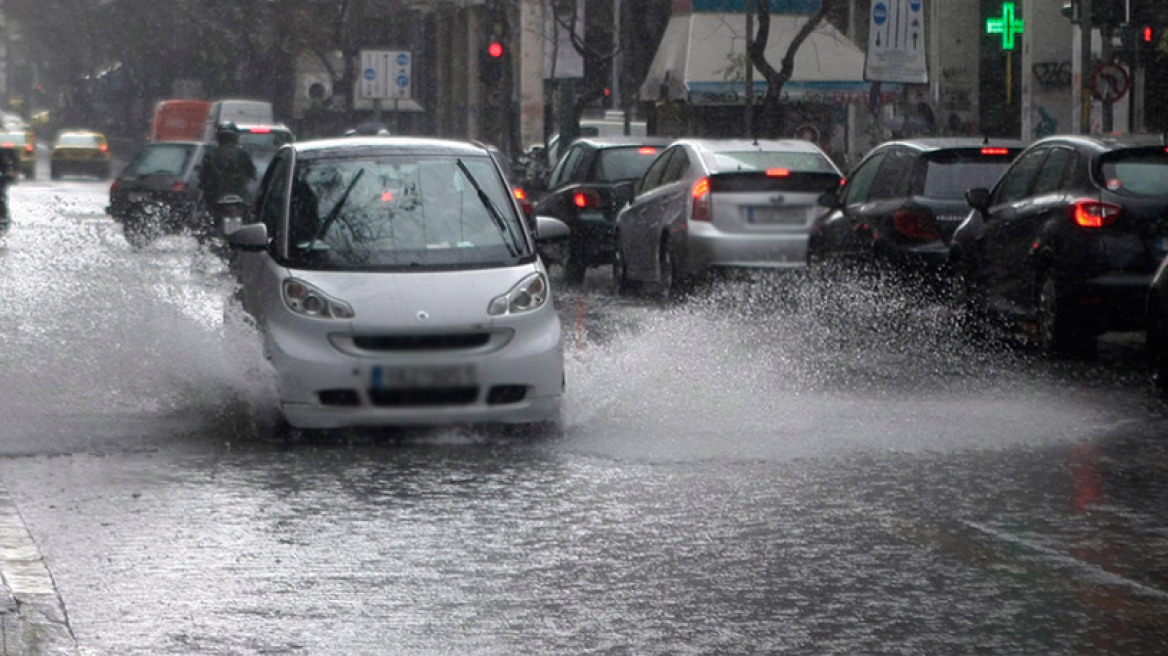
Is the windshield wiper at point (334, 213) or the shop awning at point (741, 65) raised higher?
the shop awning at point (741, 65)

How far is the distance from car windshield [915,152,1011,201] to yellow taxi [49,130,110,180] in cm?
5893

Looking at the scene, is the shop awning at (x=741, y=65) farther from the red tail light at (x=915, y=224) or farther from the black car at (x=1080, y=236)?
the black car at (x=1080, y=236)

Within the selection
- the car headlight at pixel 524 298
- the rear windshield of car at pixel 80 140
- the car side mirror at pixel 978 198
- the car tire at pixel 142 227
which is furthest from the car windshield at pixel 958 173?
the rear windshield of car at pixel 80 140

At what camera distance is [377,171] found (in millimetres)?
11742

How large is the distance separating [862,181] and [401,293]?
331 inches

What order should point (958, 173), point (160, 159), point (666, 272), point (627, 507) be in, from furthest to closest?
point (160, 159) < point (666, 272) < point (958, 173) < point (627, 507)

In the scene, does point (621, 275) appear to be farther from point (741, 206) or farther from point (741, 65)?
point (741, 65)

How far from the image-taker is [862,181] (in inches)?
729

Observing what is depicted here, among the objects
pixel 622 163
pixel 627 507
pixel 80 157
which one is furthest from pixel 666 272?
pixel 80 157

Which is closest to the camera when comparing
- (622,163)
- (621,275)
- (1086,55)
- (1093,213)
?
(1093,213)

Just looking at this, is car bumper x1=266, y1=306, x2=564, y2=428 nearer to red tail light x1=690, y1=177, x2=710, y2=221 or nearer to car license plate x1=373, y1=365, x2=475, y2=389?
car license plate x1=373, y1=365, x2=475, y2=389

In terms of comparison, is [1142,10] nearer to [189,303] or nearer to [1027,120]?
[189,303]

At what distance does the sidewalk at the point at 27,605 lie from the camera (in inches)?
250

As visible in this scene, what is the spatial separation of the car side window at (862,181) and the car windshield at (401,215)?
6857 mm
